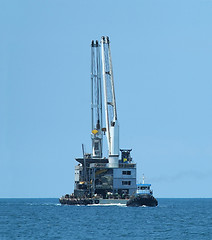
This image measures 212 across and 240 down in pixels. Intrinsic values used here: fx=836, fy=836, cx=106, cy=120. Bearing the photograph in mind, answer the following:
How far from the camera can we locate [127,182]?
193 meters

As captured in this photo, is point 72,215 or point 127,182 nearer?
point 72,215

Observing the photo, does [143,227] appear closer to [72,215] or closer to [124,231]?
[124,231]

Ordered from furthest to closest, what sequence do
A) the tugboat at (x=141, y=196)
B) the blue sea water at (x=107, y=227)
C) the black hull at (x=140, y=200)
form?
the black hull at (x=140, y=200) < the tugboat at (x=141, y=196) < the blue sea water at (x=107, y=227)

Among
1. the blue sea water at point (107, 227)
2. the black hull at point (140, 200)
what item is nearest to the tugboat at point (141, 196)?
the black hull at point (140, 200)

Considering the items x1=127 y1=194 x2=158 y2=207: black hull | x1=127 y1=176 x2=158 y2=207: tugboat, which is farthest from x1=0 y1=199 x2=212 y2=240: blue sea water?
x1=127 y1=194 x2=158 y2=207: black hull

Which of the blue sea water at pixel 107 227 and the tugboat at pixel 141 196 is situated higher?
the tugboat at pixel 141 196

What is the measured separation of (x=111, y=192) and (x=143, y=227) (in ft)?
243

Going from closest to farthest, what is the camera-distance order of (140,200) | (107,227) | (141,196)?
(107,227), (141,196), (140,200)

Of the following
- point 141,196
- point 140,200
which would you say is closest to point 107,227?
point 141,196

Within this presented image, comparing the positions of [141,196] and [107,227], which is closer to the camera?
[107,227]

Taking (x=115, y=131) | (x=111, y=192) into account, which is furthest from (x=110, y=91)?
(x=111, y=192)

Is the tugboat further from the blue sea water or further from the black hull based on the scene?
the blue sea water

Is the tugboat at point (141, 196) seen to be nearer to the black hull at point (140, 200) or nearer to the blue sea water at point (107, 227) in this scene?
the black hull at point (140, 200)

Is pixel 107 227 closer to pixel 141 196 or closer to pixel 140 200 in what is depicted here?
pixel 141 196
